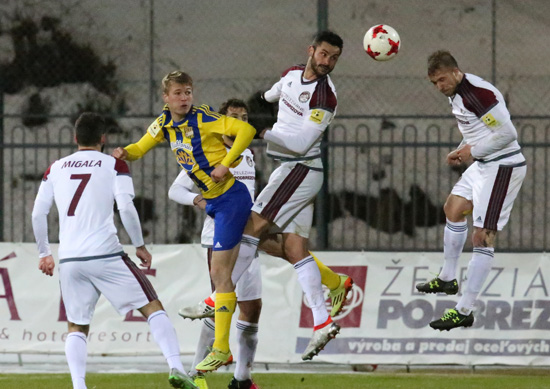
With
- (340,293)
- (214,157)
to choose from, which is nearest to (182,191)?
(214,157)

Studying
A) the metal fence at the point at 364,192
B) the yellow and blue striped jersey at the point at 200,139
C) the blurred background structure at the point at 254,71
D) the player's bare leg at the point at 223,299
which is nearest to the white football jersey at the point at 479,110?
the yellow and blue striped jersey at the point at 200,139

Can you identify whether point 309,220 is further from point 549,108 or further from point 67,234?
point 549,108

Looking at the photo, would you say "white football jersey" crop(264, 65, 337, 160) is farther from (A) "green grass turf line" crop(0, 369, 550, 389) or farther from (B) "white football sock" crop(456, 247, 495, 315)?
(A) "green grass turf line" crop(0, 369, 550, 389)

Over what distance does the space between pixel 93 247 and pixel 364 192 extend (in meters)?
5.75

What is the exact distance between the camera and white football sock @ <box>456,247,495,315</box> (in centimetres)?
885

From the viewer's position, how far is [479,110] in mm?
8398

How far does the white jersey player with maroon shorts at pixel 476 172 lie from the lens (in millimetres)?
8414

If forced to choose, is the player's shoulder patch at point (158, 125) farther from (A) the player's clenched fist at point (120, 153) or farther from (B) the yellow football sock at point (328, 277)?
(B) the yellow football sock at point (328, 277)

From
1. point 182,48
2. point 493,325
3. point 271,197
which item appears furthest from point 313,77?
point 182,48

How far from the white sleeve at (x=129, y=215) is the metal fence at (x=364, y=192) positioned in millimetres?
4191

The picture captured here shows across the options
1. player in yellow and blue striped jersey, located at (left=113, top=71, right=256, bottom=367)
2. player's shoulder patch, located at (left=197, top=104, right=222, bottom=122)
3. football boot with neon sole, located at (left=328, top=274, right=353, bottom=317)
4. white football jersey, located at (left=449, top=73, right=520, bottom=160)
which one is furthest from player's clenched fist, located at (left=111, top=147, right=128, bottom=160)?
white football jersey, located at (left=449, top=73, right=520, bottom=160)

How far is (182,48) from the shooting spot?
1412cm

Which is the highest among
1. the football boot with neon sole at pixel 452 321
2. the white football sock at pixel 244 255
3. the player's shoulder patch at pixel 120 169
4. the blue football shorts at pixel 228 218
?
the player's shoulder patch at pixel 120 169

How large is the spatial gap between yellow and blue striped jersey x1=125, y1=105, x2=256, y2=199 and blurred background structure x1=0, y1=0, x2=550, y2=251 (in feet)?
15.8
